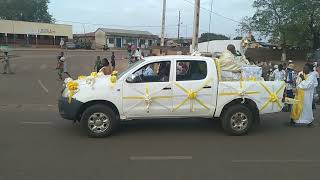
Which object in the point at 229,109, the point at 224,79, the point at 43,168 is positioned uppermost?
the point at 224,79

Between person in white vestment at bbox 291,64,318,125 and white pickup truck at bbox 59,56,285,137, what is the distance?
1.43 meters

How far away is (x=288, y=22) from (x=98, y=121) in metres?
49.2

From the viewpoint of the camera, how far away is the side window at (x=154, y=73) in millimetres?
9219

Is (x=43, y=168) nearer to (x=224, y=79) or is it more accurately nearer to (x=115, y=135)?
(x=115, y=135)

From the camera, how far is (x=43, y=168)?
677 centimetres

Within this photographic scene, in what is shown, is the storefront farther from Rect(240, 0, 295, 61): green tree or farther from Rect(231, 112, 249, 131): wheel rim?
Rect(231, 112, 249, 131): wheel rim

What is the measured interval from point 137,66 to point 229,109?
2.23m

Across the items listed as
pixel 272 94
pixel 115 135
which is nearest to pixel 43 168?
pixel 115 135

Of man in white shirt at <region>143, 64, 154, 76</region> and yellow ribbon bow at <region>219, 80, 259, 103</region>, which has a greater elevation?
man in white shirt at <region>143, 64, 154, 76</region>

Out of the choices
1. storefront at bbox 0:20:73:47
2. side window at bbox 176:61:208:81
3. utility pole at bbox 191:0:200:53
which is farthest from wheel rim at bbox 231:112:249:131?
storefront at bbox 0:20:73:47

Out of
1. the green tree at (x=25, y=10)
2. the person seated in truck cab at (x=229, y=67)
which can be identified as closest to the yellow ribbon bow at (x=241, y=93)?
the person seated in truck cab at (x=229, y=67)

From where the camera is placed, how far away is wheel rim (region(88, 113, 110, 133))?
9.00m

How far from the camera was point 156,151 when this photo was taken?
8016 millimetres

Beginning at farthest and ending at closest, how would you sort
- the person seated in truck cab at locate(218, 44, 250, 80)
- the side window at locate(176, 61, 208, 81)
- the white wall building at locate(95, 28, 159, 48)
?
the white wall building at locate(95, 28, 159, 48) < the person seated in truck cab at locate(218, 44, 250, 80) < the side window at locate(176, 61, 208, 81)
